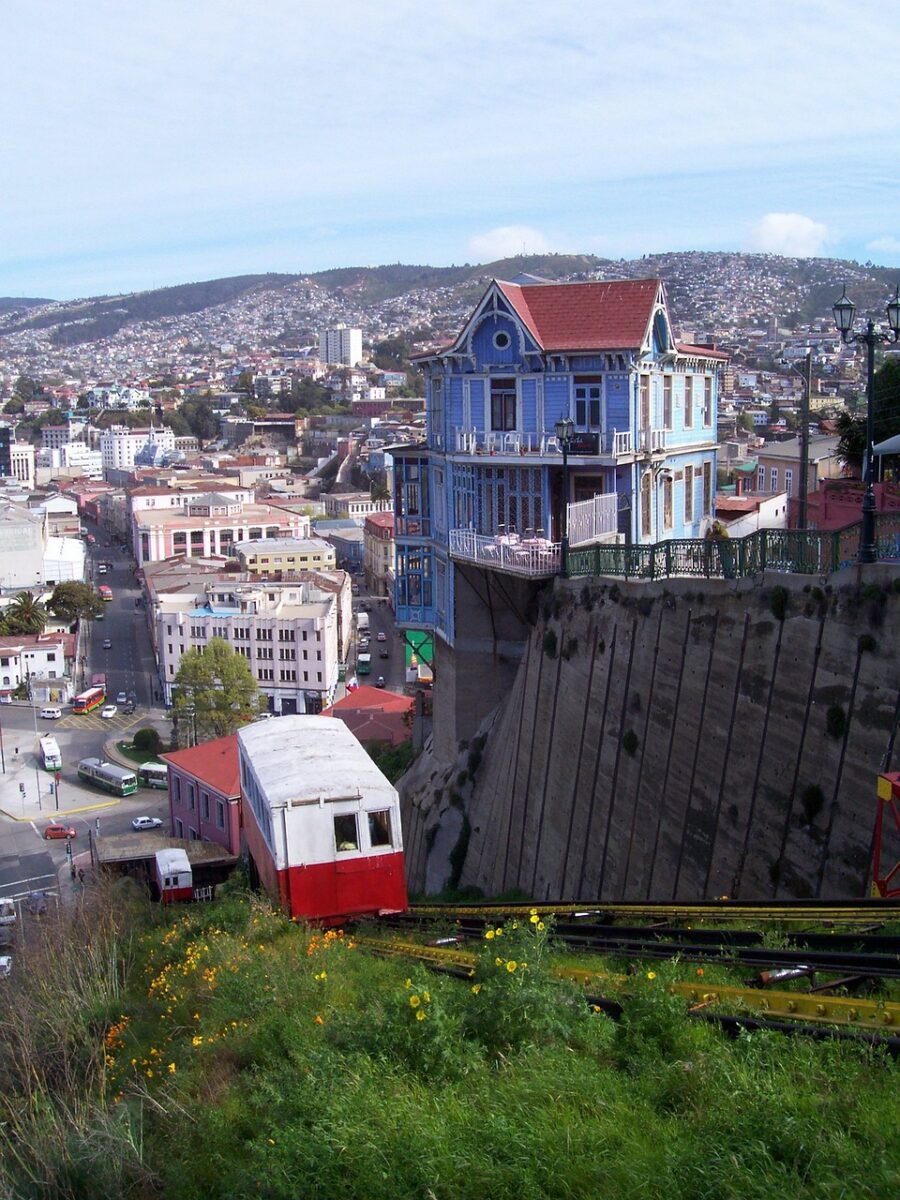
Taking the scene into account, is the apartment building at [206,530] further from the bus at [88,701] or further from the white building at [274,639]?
the bus at [88,701]

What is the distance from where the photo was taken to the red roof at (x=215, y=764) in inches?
1443

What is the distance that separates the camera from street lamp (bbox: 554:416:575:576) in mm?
17953

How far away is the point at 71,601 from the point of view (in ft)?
286

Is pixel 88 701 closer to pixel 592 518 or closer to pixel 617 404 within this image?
pixel 592 518

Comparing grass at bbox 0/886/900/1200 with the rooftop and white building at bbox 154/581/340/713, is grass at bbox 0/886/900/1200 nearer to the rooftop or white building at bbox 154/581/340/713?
the rooftop

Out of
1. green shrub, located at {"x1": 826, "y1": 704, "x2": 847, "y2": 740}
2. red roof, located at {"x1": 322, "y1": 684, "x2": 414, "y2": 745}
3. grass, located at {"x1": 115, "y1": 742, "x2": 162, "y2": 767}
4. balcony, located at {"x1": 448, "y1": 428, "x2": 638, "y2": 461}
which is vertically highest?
balcony, located at {"x1": 448, "y1": 428, "x2": 638, "y2": 461}

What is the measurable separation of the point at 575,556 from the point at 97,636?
73.6 metres

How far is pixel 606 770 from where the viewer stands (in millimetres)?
17219

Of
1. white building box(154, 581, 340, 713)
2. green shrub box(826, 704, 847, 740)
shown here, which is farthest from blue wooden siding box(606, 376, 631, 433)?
white building box(154, 581, 340, 713)

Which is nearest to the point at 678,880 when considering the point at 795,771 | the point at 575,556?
the point at 795,771

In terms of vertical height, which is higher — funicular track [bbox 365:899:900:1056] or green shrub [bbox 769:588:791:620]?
green shrub [bbox 769:588:791:620]

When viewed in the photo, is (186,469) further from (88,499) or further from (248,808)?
(248,808)

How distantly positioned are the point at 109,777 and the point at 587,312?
42436 mm

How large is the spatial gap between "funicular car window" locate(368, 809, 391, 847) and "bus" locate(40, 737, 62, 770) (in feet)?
154
